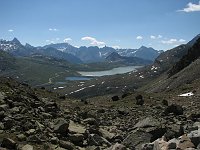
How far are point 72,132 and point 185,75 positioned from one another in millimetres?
97784

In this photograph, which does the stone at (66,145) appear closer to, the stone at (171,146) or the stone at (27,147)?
the stone at (27,147)

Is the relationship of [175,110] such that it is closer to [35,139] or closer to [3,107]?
[3,107]

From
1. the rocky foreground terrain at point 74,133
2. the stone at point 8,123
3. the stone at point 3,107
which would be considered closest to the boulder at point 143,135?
the rocky foreground terrain at point 74,133

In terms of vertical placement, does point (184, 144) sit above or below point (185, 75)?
above

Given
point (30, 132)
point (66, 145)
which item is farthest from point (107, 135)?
point (30, 132)

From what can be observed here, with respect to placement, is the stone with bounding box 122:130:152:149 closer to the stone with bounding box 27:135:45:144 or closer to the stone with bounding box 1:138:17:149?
the stone with bounding box 27:135:45:144

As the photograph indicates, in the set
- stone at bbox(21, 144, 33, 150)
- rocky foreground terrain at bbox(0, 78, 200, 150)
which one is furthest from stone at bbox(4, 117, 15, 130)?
stone at bbox(21, 144, 33, 150)

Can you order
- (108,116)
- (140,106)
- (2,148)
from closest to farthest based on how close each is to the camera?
(2,148)
(108,116)
(140,106)

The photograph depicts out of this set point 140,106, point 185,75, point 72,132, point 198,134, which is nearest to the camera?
point 198,134

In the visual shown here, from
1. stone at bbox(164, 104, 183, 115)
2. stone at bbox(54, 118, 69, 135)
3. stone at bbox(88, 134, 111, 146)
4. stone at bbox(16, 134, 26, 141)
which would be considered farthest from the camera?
stone at bbox(164, 104, 183, 115)

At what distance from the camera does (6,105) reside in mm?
23156

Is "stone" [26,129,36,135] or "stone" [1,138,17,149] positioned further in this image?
"stone" [26,129,36,135]

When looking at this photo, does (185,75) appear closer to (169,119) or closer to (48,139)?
(169,119)

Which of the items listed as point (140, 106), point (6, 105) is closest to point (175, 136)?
point (6, 105)
